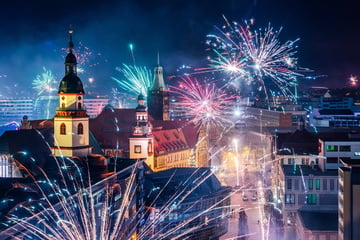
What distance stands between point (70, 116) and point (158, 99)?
27179 mm

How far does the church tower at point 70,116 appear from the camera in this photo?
105 ft

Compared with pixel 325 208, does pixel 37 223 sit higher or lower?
higher

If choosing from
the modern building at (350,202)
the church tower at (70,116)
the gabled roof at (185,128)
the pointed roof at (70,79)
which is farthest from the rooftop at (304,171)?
the gabled roof at (185,128)

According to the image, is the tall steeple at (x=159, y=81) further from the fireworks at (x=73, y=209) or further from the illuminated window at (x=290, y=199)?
the fireworks at (x=73, y=209)

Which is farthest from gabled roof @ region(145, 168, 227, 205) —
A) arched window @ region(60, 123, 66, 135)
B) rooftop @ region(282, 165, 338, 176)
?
arched window @ region(60, 123, 66, 135)

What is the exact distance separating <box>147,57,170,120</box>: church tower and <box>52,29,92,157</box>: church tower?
85.3ft

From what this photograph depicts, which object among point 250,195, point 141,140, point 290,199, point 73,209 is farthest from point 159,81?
point 73,209

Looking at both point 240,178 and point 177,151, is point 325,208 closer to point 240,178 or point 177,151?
point 240,178

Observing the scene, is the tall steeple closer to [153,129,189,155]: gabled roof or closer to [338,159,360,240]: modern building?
[153,129,189,155]: gabled roof

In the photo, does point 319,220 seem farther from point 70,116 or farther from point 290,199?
point 70,116

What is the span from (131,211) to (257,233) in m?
7.34

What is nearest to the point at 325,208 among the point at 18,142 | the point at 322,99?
the point at 18,142

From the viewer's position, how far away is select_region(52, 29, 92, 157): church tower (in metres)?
31.9

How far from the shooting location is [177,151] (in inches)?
1984
